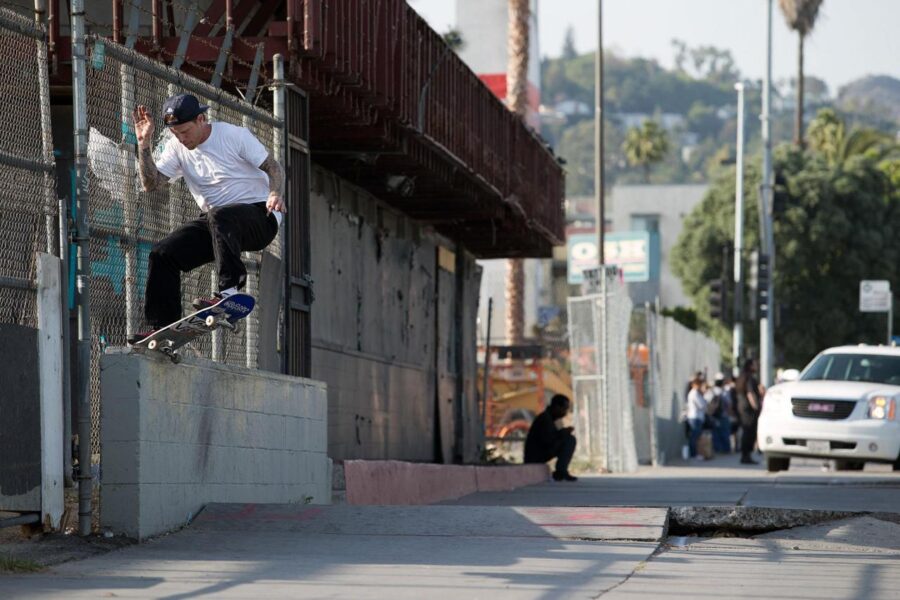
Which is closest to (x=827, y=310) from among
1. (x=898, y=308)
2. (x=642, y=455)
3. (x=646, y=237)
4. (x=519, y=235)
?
(x=898, y=308)

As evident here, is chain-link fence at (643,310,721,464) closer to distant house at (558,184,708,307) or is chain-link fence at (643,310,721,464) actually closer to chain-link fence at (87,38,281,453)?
chain-link fence at (87,38,281,453)

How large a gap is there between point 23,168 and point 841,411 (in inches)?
565

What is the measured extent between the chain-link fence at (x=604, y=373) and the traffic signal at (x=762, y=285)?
544 inches

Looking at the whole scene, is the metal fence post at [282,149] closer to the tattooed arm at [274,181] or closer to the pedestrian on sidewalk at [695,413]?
the tattooed arm at [274,181]

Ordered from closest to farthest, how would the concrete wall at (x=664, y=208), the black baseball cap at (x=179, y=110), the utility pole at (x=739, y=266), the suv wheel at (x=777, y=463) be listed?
the black baseball cap at (x=179, y=110), the suv wheel at (x=777, y=463), the utility pole at (x=739, y=266), the concrete wall at (x=664, y=208)

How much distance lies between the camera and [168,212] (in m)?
9.58

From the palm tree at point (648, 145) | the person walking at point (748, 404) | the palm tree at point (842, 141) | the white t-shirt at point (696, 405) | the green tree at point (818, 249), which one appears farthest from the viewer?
the palm tree at point (648, 145)

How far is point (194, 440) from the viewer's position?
29.1ft

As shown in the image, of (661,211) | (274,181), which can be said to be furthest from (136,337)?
(661,211)

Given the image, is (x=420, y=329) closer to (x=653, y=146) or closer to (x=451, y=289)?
(x=451, y=289)

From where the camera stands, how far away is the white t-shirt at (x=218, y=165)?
29.7 feet

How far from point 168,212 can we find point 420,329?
1301 centimetres

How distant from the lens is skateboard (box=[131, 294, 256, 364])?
27.1 ft

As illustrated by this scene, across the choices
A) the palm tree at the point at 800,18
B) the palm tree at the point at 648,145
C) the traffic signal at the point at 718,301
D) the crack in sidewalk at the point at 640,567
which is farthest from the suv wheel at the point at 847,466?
the palm tree at the point at 648,145
